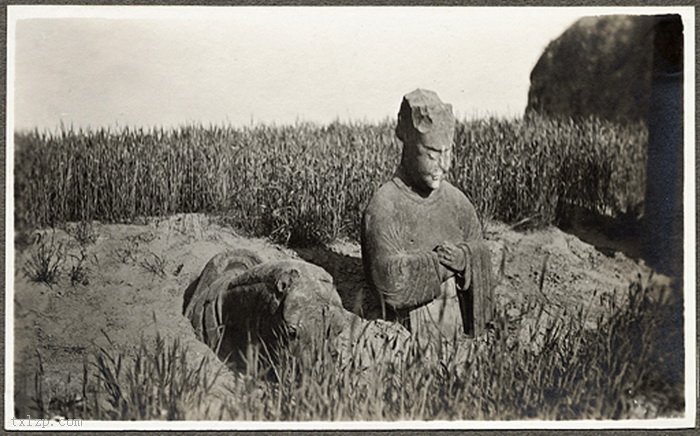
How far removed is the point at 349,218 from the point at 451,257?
115 cm

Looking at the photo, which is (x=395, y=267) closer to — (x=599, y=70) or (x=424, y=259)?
(x=424, y=259)

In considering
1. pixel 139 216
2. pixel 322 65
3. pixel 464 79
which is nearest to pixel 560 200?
pixel 464 79

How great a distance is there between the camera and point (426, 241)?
8125mm

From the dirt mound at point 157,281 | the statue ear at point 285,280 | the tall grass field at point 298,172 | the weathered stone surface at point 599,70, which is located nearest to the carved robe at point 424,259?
the dirt mound at point 157,281

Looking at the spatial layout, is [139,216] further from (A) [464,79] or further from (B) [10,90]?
(A) [464,79]

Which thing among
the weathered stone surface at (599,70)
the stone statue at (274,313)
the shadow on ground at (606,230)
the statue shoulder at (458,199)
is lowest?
the stone statue at (274,313)

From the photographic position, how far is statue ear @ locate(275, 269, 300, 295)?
7.62 metres

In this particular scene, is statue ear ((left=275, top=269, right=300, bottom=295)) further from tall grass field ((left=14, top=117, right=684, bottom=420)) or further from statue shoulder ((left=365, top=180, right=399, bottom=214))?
statue shoulder ((left=365, top=180, right=399, bottom=214))

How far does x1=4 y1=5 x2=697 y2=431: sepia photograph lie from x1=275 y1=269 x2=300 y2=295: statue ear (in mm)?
35

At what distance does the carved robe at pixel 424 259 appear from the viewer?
7.99 m

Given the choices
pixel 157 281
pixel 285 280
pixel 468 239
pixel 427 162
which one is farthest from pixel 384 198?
pixel 157 281

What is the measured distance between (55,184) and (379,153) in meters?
2.16

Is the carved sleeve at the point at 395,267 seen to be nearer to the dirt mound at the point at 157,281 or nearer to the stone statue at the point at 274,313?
the stone statue at the point at 274,313

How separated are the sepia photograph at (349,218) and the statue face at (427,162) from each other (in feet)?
0.05
